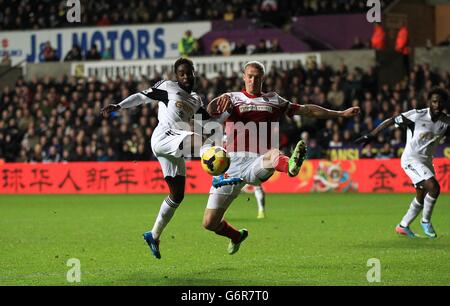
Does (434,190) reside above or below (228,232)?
above

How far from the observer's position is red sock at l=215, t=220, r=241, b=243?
1105 cm

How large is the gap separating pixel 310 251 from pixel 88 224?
20.5 feet

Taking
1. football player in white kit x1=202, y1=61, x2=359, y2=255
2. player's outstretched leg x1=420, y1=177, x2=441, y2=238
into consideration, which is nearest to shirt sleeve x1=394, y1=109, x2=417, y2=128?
player's outstretched leg x1=420, y1=177, x2=441, y2=238

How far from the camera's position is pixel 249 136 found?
10.4 m

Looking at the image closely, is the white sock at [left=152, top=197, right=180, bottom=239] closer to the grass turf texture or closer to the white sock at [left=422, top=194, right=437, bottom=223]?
the grass turf texture

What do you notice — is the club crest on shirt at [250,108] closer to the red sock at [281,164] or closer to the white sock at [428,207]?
the red sock at [281,164]

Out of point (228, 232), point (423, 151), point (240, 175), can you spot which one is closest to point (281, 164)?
point (240, 175)

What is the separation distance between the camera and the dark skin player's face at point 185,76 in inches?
443

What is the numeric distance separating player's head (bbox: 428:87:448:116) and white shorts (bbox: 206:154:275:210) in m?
4.71

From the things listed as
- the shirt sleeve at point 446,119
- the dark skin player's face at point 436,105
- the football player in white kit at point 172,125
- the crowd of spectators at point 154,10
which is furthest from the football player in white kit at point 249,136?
the crowd of spectators at point 154,10

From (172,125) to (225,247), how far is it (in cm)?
231

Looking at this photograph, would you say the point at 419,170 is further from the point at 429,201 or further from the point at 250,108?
the point at 250,108

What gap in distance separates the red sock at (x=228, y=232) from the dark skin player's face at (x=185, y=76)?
1.78 meters

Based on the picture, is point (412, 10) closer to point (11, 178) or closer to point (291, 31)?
point (291, 31)
